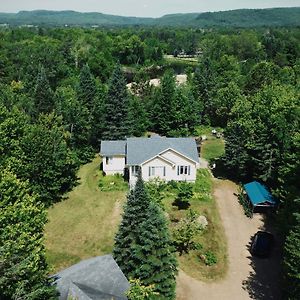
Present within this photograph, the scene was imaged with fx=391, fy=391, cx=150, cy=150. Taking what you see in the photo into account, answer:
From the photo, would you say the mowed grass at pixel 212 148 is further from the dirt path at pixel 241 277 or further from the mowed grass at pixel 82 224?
the dirt path at pixel 241 277

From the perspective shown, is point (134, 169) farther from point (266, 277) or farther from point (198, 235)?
point (266, 277)

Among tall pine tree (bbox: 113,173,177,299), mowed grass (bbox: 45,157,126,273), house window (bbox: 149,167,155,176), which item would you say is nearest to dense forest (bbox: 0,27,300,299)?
mowed grass (bbox: 45,157,126,273)

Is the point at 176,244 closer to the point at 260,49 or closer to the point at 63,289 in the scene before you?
the point at 63,289

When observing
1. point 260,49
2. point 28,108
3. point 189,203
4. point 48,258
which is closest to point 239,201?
point 189,203

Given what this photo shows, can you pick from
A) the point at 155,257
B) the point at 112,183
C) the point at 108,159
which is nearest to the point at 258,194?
the point at 112,183

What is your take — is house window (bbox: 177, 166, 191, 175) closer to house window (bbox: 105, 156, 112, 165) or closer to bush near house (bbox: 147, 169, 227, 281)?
bush near house (bbox: 147, 169, 227, 281)

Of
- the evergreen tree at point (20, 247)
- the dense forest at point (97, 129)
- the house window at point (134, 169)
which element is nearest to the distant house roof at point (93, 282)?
the evergreen tree at point (20, 247)
